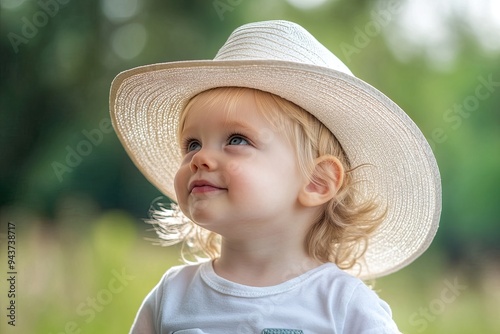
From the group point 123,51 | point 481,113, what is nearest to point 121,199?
point 123,51

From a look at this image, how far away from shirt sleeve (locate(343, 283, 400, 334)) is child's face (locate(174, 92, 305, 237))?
173 mm

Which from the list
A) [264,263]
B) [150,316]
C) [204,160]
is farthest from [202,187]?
[150,316]

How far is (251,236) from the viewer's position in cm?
126

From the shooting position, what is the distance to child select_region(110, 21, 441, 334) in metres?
1.20

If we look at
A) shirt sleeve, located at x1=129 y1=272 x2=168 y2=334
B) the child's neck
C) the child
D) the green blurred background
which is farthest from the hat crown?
the green blurred background

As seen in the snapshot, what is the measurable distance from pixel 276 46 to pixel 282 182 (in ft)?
0.73

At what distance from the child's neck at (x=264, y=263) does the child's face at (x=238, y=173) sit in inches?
1.5

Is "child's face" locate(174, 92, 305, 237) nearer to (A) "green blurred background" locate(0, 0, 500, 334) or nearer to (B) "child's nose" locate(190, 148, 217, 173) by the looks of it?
(B) "child's nose" locate(190, 148, 217, 173)

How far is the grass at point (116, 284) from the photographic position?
217 cm

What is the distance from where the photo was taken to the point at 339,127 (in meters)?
1.30

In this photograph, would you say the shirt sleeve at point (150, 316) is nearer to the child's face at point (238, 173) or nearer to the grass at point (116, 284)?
the child's face at point (238, 173)

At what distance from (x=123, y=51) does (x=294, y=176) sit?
126 cm

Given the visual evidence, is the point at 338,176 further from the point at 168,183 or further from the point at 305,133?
the point at 168,183

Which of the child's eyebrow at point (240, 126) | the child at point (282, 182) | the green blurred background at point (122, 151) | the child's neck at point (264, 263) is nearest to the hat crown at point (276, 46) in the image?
the child at point (282, 182)
